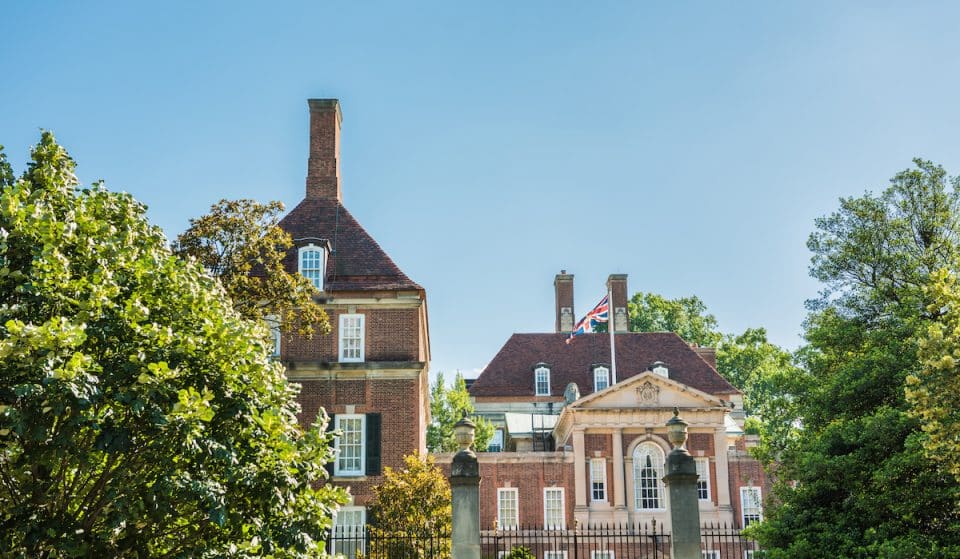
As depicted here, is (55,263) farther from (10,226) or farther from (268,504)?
(268,504)

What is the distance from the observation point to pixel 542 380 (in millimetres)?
54531

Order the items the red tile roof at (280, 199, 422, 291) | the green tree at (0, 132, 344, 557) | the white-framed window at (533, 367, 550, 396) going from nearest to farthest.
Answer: the green tree at (0, 132, 344, 557) < the red tile roof at (280, 199, 422, 291) < the white-framed window at (533, 367, 550, 396)

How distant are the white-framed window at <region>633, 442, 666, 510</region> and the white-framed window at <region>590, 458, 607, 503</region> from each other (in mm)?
1287

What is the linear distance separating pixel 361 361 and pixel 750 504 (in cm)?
1977

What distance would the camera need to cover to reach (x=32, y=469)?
13.2 m

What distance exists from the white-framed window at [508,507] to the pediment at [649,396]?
16.0ft

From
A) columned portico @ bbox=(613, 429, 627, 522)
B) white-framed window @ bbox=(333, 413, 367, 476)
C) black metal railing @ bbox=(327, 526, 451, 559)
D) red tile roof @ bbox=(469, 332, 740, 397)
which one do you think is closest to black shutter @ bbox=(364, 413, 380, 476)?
white-framed window @ bbox=(333, 413, 367, 476)

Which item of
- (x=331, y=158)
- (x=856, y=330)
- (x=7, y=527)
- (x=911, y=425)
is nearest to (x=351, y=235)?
(x=331, y=158)

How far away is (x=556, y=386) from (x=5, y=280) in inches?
1699

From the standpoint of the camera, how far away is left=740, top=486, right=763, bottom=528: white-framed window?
4050 centimetres

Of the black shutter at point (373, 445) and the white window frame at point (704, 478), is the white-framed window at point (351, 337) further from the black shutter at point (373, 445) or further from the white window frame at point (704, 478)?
the white window frame at point (704, 478)

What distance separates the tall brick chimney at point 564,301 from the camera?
60.6 m

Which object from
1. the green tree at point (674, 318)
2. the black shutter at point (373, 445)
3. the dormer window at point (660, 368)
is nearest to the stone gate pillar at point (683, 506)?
the black shutter at point (373, 445)

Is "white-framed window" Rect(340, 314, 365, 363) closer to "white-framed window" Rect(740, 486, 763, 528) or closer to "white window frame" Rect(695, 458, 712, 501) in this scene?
"white window frame" Rect(695, 458, 712, 501)
